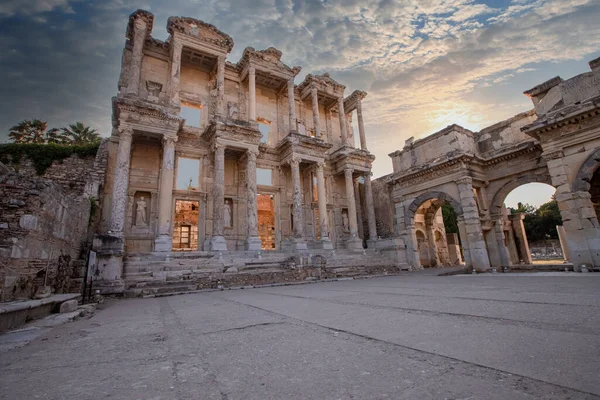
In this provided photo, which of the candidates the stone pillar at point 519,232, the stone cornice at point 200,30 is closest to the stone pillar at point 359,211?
the stone pillar at point 519,232

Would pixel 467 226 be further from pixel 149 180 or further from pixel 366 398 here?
pixel 149 180

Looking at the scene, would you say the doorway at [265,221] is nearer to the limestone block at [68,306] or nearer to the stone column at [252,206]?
the stone column at [252,206]

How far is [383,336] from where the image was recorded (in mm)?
2354

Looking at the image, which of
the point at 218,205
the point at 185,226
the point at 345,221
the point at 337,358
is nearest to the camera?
the point at 337,358

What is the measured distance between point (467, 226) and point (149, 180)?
16694mm

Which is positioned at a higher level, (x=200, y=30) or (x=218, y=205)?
(x=200, y=30)

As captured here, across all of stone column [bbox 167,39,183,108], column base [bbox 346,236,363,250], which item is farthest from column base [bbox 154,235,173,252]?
column base [bbox 346,236,363,250]

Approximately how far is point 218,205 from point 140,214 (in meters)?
4.06

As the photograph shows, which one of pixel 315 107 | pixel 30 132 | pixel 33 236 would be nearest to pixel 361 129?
pixel 315 107

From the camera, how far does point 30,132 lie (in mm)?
24812

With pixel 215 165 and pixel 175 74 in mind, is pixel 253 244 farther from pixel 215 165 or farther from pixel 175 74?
pixel 175 74

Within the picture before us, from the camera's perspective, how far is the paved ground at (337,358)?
1393mm

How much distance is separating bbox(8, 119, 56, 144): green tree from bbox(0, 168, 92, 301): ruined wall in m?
25.7

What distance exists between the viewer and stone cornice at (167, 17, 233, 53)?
15875 millimetres
